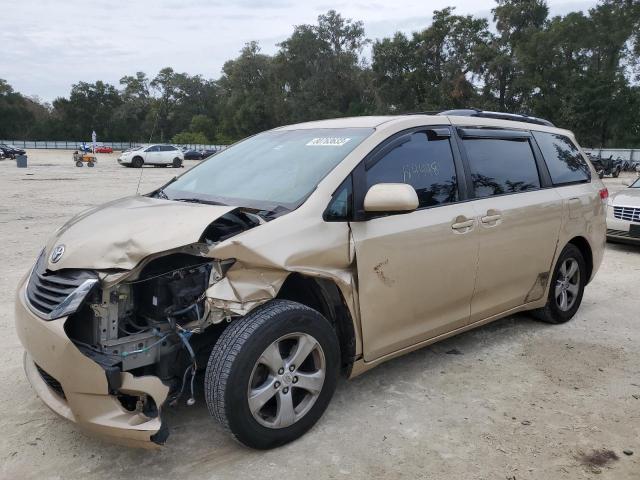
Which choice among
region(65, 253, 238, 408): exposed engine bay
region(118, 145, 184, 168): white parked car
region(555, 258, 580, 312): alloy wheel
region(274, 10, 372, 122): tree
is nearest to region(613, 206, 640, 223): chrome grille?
region(555, 258, 580, 312): alloy wheel

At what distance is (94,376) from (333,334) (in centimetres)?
121

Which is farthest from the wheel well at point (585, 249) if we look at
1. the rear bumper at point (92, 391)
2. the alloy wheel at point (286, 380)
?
the rear bumper at point (92, 391)

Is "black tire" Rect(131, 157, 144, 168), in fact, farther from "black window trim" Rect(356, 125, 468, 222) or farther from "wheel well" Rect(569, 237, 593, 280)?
"black window trim" Rect(356, 125, 468, 222)

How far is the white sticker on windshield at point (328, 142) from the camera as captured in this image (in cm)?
342

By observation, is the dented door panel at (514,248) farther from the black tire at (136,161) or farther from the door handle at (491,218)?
the black tire at (136,161)

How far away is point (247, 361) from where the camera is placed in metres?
2.61

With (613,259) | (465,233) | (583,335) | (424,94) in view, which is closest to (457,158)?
(465,233)

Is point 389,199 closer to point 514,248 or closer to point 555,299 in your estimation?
point 514,248

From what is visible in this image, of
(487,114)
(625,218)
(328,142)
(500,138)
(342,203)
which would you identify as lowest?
(625,218)

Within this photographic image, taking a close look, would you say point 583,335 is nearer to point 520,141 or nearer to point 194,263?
point 520,141

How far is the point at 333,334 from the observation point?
2.96 metres

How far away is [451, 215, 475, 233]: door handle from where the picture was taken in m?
3.57

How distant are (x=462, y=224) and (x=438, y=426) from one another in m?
1.30

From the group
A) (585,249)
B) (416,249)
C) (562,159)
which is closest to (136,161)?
(562,159)
